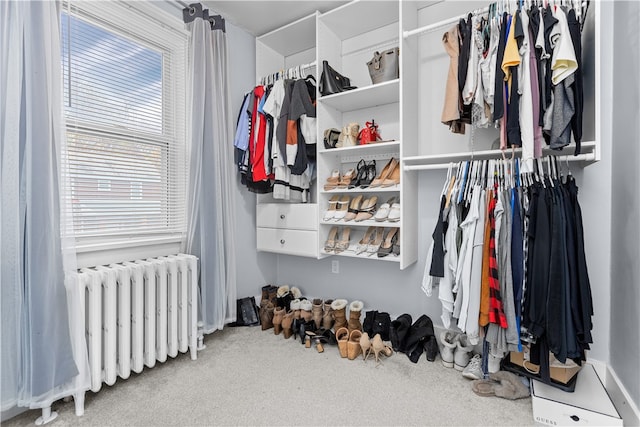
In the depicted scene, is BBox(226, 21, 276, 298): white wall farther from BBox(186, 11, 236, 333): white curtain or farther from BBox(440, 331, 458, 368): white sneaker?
BBox(440, 331, 458, 368): white sneaker

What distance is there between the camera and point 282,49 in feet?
9.50

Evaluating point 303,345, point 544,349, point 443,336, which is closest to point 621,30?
point 544,349

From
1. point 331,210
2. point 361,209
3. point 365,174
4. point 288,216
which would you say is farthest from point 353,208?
point 288,216

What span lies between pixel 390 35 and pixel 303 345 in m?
2.45

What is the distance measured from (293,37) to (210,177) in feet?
4.77

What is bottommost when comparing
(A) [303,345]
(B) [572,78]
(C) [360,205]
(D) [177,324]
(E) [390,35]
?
(A) [303,345]

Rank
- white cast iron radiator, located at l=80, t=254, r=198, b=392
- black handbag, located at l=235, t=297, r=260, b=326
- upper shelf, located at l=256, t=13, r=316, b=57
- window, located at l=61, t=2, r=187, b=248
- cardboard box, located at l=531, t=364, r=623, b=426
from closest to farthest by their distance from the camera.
Result: 1. cardboard box, located at l=531, t=364, r=623, b=426
2. white cast iron radiator, located at l=80, t=254, r=198, b=392
3. window, located at l=61, t=2, r=187, b=248
4. upper shelf, located at l=256, t=13, r=316, b=57
5. black handbag, located at l=235, t=297, r=260, b=326

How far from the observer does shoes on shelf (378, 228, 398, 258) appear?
2158 mm

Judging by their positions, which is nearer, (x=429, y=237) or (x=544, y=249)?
(x=544, y=249)

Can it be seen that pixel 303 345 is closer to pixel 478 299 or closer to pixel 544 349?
pixel 478 299

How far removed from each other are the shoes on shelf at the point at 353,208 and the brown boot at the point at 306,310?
0.79 meters

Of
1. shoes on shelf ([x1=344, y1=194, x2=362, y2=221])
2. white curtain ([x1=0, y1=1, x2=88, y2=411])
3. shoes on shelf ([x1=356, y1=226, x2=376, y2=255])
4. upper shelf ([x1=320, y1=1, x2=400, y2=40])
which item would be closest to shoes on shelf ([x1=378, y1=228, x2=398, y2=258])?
shoes on shelf ([x1=356, y1=226, x2=376, y2=255])

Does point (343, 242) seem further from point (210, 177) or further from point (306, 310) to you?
point (210, 177)

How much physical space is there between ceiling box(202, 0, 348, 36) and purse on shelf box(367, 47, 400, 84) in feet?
2.00
